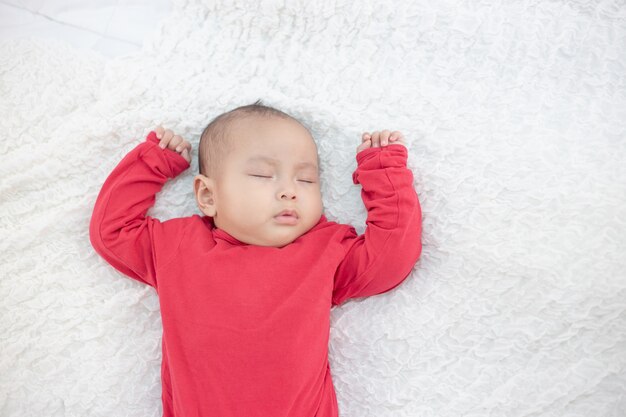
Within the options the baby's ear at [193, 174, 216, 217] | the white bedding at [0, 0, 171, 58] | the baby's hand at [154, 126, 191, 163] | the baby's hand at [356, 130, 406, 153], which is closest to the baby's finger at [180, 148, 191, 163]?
the baby's hand at [154, 126, 191, 163]

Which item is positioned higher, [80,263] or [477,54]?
[477,54]

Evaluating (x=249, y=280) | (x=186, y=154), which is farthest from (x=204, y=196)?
A: (x=249, y=280)

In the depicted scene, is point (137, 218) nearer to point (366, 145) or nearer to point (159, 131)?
point (159, 131)

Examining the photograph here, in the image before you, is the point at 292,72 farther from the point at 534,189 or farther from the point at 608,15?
the point at 608,15

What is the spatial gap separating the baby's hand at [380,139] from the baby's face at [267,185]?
149mm

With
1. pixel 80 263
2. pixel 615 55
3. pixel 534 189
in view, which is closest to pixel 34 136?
pixel 80 263

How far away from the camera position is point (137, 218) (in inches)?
61.4

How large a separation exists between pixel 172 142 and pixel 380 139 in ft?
1.88

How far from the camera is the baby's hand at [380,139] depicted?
152 cm

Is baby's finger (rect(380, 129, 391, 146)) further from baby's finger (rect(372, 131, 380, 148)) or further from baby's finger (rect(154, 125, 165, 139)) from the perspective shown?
baby's finger (rect(154, 125, 165, 139))

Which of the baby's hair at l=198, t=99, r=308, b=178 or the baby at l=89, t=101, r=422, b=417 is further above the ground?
the baby's hair at l=198, t=99, r=308, b=178

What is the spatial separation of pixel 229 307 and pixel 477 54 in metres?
0.93

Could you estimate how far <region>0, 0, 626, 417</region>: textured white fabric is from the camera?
142 cm

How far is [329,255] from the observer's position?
145 centimetres
